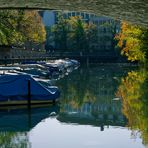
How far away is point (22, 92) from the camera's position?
83.3ft

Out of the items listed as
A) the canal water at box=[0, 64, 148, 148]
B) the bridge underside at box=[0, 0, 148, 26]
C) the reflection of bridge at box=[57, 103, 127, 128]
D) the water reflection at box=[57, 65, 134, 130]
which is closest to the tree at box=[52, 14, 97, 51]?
the water reflection at box=[57, 65, 134, 130]

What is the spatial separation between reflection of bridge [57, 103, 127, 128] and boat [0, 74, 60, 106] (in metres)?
1.20

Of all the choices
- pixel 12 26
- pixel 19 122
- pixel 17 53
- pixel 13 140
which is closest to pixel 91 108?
pixel 19 122

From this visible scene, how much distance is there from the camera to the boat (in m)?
25.1

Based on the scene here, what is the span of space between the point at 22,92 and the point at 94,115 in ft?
13.4

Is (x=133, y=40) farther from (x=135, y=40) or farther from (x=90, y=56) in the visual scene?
(x=90, y=56)

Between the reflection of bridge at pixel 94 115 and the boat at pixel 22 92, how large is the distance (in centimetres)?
120

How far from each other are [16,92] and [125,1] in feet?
66.7

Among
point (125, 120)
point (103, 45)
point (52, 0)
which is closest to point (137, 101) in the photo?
point (125, 120)

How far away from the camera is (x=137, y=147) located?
15.8m

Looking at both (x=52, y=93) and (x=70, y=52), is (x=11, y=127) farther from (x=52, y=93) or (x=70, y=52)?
(x=70, y=52)

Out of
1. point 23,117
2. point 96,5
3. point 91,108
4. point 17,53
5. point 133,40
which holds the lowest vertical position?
point 17,53

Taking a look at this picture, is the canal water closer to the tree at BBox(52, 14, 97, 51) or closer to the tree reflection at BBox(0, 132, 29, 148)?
the tree reflection at BBox(0, 132, 29, 148)

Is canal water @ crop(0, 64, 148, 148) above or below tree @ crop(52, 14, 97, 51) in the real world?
above
